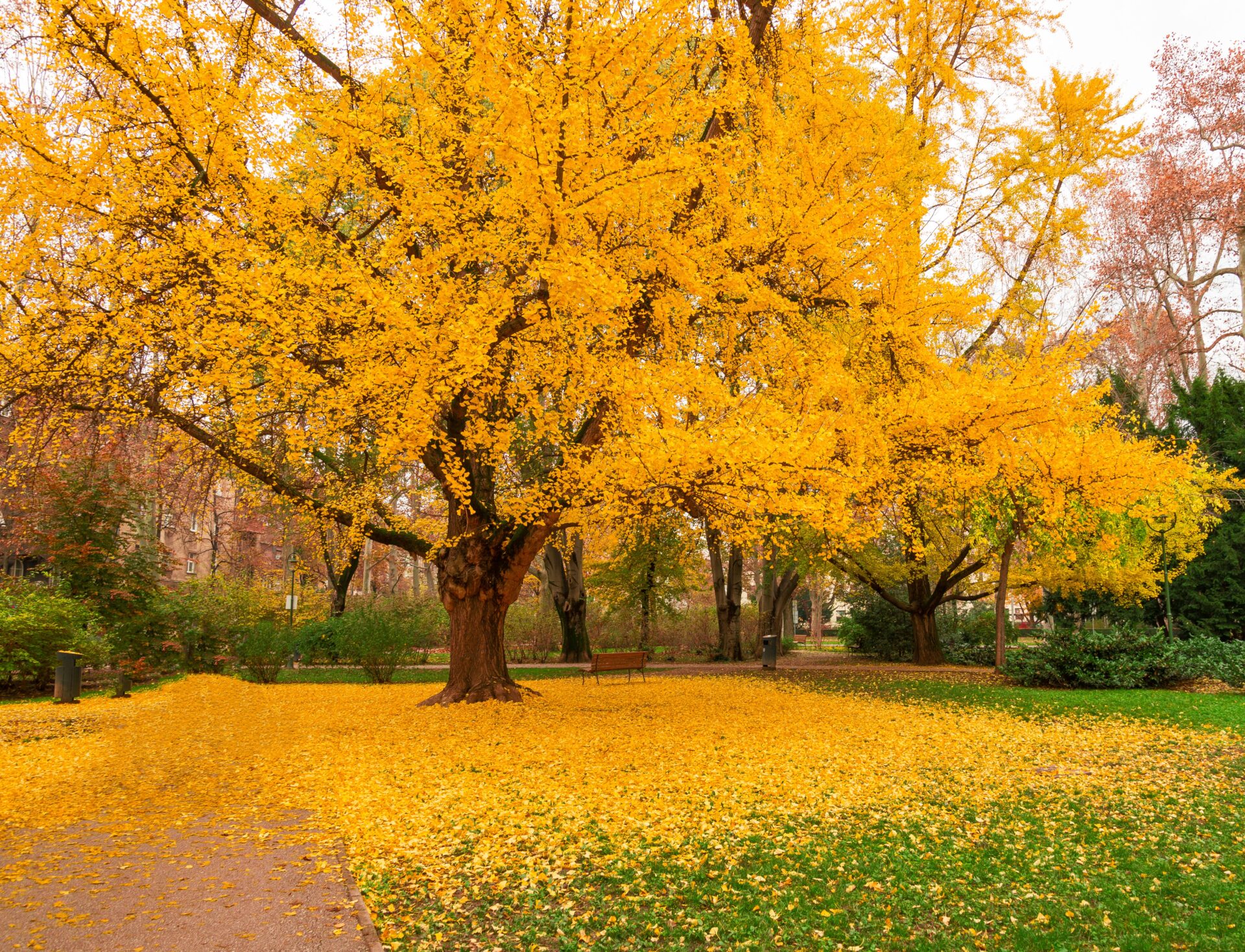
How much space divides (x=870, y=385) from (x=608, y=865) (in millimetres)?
11164

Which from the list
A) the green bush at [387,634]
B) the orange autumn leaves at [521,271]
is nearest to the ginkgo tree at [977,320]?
the orange autumn leaves at [521,271]

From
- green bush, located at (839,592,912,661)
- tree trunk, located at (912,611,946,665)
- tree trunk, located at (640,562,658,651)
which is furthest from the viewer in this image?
green bush, located at (839,592,912,661)

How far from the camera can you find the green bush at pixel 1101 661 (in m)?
15.1

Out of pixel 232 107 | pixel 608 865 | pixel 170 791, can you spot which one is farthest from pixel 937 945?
pixel 232 107

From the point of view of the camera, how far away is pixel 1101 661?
1529 cm

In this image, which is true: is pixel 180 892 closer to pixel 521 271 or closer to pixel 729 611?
pixel 521 271

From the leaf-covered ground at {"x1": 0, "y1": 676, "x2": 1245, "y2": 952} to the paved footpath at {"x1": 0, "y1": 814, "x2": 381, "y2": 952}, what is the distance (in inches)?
11.6

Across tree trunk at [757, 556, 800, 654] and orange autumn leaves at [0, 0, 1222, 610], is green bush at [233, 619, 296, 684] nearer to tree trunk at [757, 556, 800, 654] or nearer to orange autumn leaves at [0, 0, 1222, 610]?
orange autumn leaves at [0, 0, 1222, 610]

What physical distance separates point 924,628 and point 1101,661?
7.05 meters

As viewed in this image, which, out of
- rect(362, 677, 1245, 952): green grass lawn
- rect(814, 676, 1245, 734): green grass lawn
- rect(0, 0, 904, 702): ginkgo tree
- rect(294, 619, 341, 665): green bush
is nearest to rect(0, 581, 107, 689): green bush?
rect(0, 0, 904, 702): ginkgo tree

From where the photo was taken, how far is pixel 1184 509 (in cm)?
1681

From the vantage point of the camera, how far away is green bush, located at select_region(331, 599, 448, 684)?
706 inches

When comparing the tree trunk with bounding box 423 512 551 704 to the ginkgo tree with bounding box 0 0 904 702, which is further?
the tree trunk with bounding box 423 512 551 704

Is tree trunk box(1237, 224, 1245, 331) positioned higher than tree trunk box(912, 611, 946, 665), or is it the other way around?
tree trunk box(1237, 224, 1245, 331)
